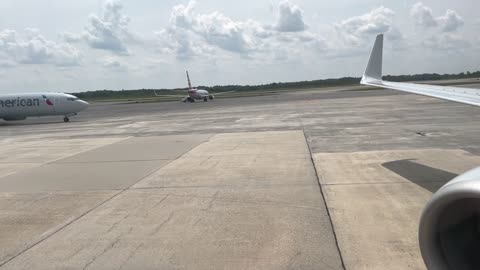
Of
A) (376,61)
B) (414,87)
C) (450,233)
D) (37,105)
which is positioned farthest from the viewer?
(37,105)

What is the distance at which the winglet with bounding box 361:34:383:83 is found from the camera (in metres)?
10.8

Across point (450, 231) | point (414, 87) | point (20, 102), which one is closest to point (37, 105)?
point (20, 102)

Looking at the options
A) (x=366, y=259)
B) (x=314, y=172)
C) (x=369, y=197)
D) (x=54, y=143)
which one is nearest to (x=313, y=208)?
(x=369, y=197)

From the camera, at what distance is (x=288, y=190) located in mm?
8445

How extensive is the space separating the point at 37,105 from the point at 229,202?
31343 millimetres

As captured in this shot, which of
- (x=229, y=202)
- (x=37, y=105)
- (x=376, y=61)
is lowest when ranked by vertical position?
(x=229, y=202)

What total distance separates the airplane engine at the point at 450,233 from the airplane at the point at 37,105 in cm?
3506

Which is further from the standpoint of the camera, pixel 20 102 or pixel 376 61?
pixel 20 102

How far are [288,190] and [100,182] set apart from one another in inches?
176

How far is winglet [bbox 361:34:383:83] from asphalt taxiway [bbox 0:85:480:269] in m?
2.14

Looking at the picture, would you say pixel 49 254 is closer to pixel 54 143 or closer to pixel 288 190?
pixel 288 190

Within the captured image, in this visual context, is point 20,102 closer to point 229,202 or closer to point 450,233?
point 229,202

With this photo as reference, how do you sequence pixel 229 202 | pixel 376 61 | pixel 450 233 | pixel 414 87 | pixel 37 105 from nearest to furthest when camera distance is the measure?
pixel 450 233 → pixel 229 202 → pixel 414 87 → pixel 376 61 → pixel 37 105

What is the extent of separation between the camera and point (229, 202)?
308 inches
